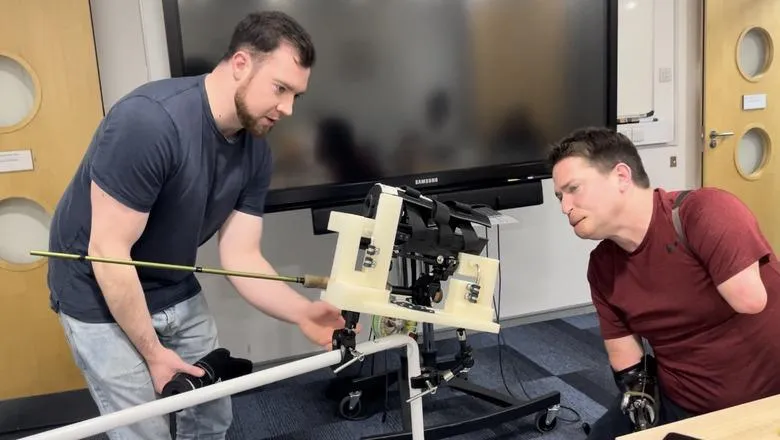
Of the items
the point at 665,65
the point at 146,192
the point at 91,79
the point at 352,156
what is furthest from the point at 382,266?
the point at 665,65

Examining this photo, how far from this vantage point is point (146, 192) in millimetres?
1421

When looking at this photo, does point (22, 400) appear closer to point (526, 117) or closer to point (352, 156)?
point (352, 156)

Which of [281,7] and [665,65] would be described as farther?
[665,65]

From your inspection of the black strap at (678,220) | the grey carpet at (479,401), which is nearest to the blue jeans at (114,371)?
the grey carpet at (479,401)

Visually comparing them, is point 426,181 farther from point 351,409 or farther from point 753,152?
point 753,152

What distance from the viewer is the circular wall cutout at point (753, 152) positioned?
155 inches

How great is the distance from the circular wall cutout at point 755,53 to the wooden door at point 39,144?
11.9ft

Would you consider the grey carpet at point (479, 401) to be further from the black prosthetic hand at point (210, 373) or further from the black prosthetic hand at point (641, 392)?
the black prosthetic hand at point (210, 373)

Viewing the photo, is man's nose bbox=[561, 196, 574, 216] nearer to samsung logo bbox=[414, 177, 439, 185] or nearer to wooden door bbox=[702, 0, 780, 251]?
samsung logo bbox=[414, 177, 439, 185]

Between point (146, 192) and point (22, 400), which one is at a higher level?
point (146, 192)

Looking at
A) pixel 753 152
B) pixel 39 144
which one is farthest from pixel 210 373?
pixel 753 152

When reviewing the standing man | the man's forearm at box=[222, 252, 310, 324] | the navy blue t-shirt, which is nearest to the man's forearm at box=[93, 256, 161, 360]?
the standing man

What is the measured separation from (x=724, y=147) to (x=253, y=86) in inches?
129

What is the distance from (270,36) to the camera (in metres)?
1.53
